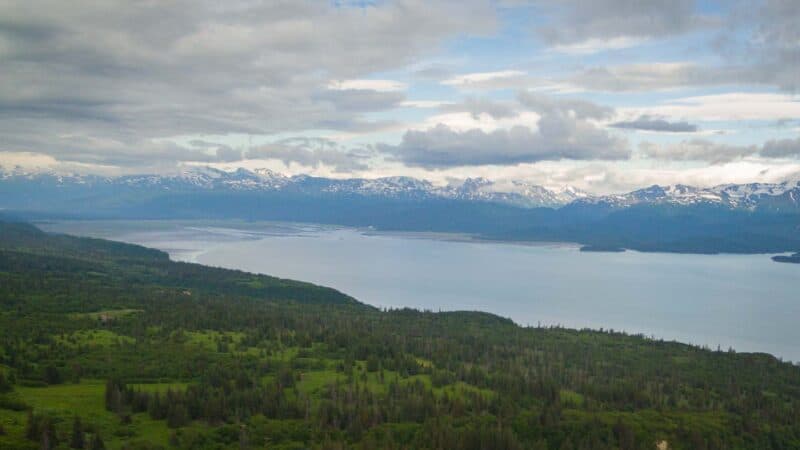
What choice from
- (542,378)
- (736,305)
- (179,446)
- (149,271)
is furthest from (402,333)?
(736,305)

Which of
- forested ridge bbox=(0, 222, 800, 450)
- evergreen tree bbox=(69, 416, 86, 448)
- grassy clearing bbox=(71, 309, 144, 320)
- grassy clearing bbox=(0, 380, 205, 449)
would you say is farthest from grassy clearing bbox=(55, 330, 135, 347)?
evergreen tree bbox=(69, 416, 86, 448)

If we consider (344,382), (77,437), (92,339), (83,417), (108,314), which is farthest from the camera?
(108,314)

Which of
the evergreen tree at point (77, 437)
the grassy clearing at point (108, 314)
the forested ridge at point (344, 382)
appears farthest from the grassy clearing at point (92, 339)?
the evergreen tree at point (77, 437)

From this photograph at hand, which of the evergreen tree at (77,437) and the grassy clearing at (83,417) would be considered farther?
the grassy clearing at (83,417)

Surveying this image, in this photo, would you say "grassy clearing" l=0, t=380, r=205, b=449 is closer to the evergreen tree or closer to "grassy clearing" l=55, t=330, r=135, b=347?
the evergreen tree

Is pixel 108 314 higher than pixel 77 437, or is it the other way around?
pixel 108 314

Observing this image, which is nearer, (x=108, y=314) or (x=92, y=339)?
(x=92, y=339)

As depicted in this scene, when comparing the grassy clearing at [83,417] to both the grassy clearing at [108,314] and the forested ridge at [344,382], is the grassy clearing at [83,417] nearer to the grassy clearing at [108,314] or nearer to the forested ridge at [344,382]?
the forested ridge at [344,382]

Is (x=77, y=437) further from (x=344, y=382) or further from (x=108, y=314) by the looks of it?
(x=108, y=314)

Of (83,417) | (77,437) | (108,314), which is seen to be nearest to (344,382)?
(83,417)
